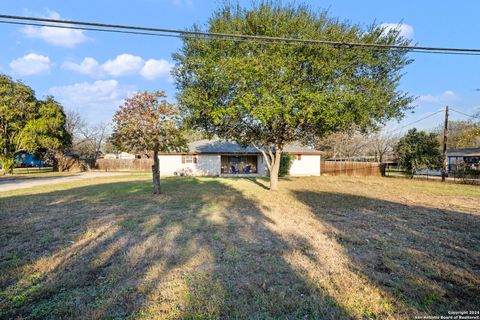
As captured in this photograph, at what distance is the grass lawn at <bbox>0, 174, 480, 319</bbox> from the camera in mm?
2855

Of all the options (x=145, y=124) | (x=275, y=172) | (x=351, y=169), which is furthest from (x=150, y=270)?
(x=351, y=169)

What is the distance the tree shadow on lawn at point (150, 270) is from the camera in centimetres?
282

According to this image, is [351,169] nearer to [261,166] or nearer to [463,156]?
[261,166]

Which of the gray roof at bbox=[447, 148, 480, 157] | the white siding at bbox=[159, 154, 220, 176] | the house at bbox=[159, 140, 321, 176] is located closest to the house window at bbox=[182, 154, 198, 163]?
the house at bbox=[159, 140, 321, 176]

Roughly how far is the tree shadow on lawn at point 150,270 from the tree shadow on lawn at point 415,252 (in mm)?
1174

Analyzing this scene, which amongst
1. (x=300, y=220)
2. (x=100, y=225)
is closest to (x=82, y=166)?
(x=100, y=225)

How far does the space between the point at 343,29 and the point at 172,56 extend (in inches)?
330

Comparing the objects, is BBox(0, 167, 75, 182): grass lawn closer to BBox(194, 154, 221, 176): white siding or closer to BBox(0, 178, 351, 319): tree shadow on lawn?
Result: BBox(194, 154, 221, 176): white siding

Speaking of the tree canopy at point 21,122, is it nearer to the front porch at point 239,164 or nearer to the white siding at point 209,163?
the white siding at point 209,163

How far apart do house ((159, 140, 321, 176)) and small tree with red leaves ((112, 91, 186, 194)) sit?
44.0 ft

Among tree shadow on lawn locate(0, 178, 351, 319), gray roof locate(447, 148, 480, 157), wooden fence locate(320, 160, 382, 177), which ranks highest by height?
gray roof locate(447, 148, 480, 157)

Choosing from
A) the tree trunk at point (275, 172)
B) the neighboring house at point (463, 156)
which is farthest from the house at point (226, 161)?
the neighboring house at point (463, 156)

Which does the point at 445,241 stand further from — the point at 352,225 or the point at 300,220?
the point at 300,220

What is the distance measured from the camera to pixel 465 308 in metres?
2.82
